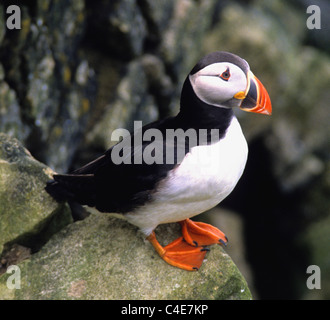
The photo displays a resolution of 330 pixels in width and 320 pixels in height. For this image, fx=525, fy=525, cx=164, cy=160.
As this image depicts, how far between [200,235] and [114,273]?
0.58 metres

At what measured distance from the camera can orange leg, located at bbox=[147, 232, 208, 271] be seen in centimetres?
291

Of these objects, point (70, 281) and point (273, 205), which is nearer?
point (70, 281)

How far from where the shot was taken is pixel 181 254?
116 inches

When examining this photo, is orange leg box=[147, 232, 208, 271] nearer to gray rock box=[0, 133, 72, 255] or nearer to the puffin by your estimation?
the puffin

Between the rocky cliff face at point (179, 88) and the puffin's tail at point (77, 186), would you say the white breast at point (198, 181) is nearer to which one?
the puffin's tail at point (77, 186)

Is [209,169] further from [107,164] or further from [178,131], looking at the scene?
[107,164]

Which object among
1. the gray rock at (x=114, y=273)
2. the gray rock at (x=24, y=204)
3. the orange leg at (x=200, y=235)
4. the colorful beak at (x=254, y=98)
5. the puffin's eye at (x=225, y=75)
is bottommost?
the gray rock at (x=114, y=273)

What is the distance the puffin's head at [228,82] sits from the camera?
2.69 metres

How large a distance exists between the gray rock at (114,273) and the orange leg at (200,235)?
6 centimetres

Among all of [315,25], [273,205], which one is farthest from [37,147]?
[315,25]

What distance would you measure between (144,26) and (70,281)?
3.50 metres

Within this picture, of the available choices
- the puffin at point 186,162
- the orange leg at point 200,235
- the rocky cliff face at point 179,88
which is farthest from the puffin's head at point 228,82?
the rocky cliff face at point 179,88

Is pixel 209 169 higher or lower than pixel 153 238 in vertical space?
higher
